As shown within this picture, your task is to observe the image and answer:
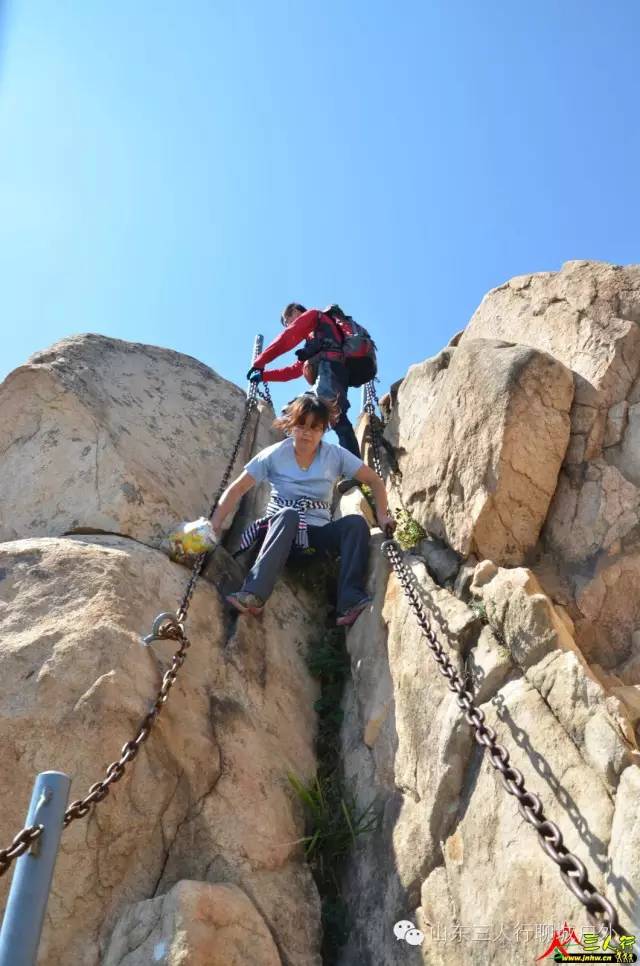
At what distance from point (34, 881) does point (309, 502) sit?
4.56m

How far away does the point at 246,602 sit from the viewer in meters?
5.96

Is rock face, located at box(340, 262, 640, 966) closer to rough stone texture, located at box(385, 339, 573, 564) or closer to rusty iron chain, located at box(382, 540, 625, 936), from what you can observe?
rough stone texture, located at box(385, 339, 573, 564)

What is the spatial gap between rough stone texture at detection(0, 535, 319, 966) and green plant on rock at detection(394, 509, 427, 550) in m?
1.80

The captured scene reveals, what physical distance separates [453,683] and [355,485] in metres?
4.32

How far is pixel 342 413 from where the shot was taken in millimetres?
9289

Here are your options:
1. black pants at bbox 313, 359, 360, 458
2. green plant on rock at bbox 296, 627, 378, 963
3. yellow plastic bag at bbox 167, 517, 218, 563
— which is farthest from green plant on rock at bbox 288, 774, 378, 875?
black pants at bbox 313, 359, 360, 458

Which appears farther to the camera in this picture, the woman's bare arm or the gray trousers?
the woman's bare arm

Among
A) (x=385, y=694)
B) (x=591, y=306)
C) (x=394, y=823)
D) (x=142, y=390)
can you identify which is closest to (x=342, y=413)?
(x=142, y=390)

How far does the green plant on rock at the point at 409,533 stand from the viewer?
688 centimetres

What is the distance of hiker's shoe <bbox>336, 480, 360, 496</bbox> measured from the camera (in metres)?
8.27

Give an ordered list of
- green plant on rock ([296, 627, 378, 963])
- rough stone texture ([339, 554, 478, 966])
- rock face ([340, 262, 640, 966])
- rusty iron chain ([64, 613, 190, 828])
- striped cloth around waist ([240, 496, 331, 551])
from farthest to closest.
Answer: striped cloth around waist ([240, 496, 331, 551]), green plant on rock ([296, 627, 378, 963]), rough stone texture ([339, 554, 478, 966]), rock face ([340, 262, 640, 966]), rusty iron chain ([64, 613, 190, 828])

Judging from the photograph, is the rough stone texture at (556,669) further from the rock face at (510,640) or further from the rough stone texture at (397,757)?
the rough stone texture at (397,757)

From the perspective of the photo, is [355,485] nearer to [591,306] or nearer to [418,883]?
[591,306]

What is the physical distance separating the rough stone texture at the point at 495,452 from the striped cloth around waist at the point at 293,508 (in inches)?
41.3
